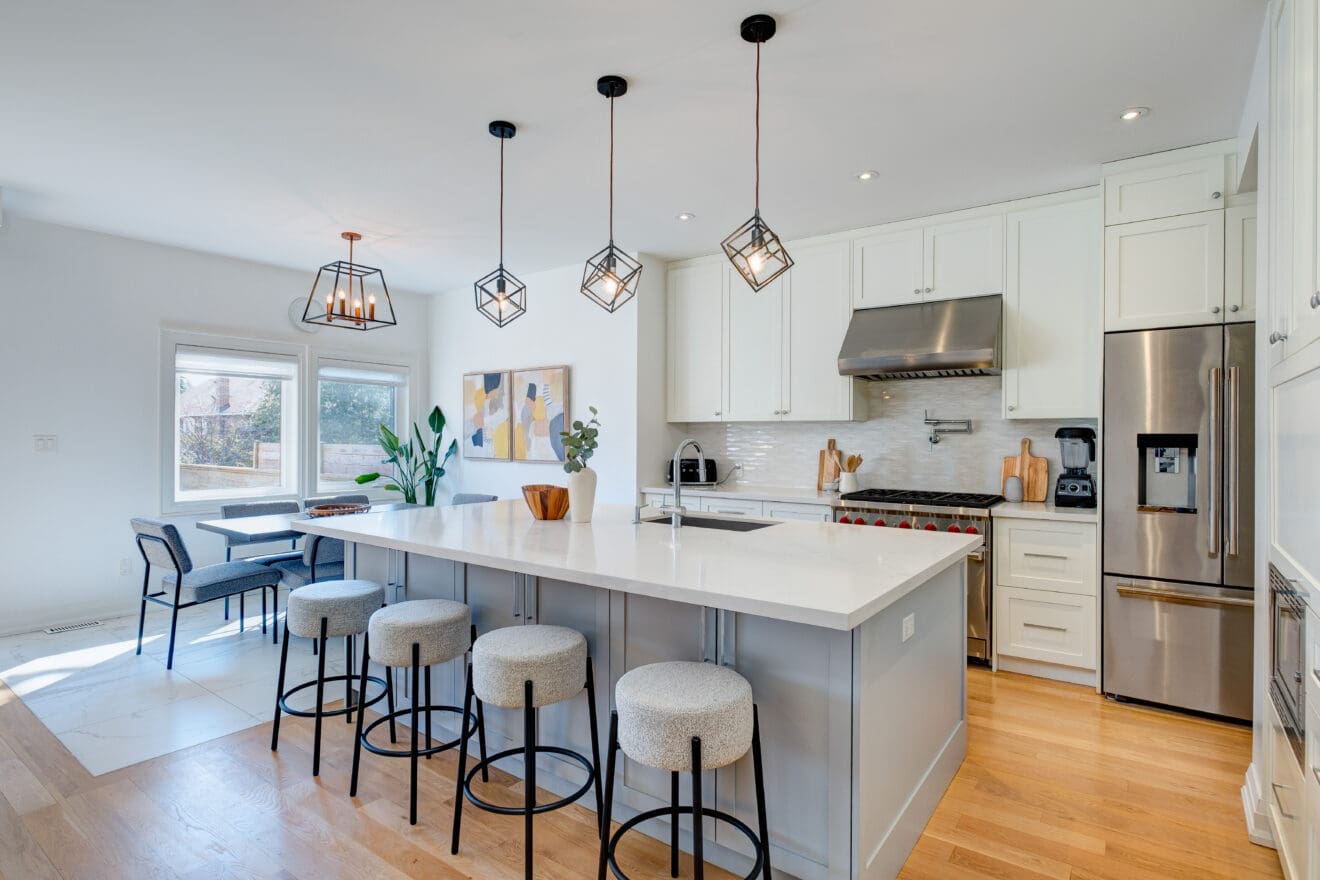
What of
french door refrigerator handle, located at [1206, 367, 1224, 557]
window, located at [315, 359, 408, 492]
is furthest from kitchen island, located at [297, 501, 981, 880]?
window, located at [315, 359, 408, 492]

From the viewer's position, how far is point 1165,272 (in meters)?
3.12

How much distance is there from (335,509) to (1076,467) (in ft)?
14.2

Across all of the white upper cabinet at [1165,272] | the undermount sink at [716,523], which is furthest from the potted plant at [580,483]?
Answer: the white upper cabinet at [1165,272]

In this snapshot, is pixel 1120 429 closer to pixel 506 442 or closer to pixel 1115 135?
pixel 1115 135

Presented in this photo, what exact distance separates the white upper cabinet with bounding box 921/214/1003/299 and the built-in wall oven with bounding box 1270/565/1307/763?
2.28 m

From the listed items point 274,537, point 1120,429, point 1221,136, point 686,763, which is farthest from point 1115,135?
point 274,537

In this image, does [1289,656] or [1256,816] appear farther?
[1256,816]

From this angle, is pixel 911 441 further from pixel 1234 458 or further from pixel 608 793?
pixel 608 793

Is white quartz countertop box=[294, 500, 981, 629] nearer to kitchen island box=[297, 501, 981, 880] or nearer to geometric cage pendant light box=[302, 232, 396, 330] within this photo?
kitchen island box=[297, 501, 981, 880]

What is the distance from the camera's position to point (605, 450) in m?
5.19

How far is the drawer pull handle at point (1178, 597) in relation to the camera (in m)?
2.92

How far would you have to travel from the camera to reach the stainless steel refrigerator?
115 inches

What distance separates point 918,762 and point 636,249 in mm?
3782

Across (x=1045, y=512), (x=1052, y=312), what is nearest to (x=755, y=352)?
(x=1052, y=312)
